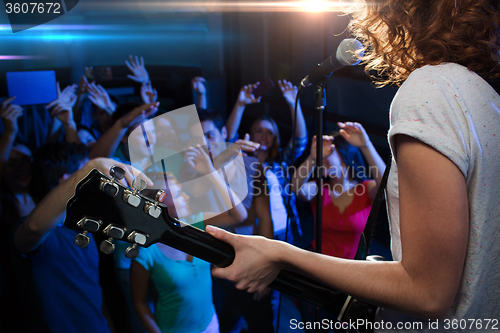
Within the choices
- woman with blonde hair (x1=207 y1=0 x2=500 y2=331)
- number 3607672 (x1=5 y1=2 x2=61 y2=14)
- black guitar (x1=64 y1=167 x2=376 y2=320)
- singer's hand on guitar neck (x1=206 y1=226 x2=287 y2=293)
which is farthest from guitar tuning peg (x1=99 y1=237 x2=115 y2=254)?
number 3607672 (x1=5 y1=2 x2=61 y2=14)

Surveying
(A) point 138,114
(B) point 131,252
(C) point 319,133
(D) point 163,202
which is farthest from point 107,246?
(A) point 138,114

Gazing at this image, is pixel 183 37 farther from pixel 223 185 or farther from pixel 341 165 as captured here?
pixel 341 165

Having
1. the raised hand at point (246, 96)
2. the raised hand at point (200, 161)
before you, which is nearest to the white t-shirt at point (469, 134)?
the raised hand at point (200, 161)

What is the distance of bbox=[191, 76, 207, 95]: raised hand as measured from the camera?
2377 millimetres

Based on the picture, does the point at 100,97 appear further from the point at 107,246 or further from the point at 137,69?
the point at 107,246

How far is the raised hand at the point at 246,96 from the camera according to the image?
7.94ft

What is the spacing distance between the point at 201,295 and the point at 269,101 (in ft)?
5.05

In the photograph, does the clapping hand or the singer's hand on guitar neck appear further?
the clapping hand

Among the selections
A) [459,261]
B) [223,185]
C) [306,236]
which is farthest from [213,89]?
[459,261]

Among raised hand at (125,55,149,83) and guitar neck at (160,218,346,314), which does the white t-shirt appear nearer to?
guitar neck at (160,218,346,314)

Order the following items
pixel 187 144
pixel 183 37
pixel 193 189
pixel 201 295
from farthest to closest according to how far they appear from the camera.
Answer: pixel 183 37 → pixel 187 144 → pixel 193 189 → pixel 201 295

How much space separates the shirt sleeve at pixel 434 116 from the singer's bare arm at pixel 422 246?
15 mm

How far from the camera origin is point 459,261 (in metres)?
0.47

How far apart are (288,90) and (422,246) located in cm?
204
